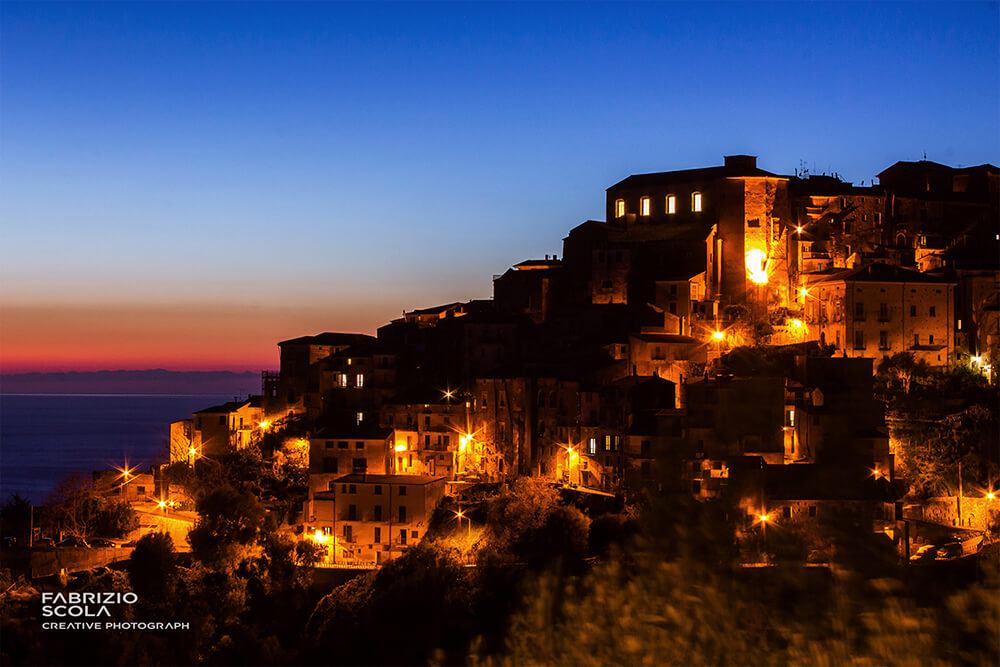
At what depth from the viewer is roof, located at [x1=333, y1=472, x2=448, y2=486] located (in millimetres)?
35062

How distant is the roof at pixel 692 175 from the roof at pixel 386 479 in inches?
829

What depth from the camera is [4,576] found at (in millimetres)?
35000

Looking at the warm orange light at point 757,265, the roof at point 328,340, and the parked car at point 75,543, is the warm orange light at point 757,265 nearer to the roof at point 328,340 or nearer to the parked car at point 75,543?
the roof at point 328,340

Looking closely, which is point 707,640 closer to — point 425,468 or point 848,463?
point 848,463

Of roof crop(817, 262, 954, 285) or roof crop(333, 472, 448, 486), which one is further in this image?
roof crop(817, 262, 954, 285)

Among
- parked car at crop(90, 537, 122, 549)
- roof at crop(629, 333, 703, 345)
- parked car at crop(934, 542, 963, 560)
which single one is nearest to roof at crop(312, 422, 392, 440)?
parked car at crop(90, 537, 122, 549)

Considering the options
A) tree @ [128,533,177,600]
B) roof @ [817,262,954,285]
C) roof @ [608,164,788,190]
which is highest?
roof @ [608,164,788,190]

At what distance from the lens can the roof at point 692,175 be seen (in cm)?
4641

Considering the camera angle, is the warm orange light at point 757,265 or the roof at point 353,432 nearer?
the roof at point 353,432

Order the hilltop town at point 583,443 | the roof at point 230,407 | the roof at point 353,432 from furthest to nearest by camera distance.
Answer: the roof at point 230,407
the roof at point 353,432
the hilltop town at point 583,443

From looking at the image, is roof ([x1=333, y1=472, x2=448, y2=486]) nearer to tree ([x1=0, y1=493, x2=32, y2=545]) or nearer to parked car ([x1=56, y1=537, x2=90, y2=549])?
parked car ([x1=56, y1=537, x2=90, y2=549])

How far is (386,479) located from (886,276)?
23.3 metres

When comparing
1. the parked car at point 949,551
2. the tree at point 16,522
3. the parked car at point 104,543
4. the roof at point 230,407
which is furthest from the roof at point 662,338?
the tree at point 16,522

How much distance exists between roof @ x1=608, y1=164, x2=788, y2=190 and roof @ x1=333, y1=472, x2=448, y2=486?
2106 cm
